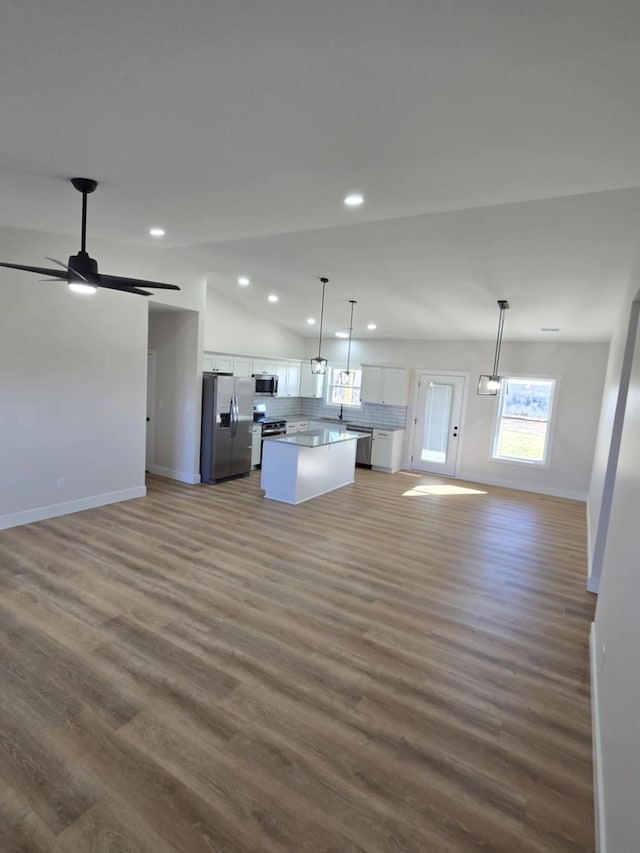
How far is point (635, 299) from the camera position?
3.39m

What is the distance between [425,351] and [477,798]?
7637 mm

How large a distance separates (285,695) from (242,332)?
696 cm

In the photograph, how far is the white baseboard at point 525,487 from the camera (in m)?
7.43

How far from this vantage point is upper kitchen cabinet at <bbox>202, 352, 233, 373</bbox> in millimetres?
7227

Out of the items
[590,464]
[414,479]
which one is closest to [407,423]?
[414,479]

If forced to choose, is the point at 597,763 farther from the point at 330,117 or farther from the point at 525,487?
the point at 525,487

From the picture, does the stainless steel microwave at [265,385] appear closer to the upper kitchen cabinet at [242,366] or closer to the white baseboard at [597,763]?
the upper kitchen cabinet at [242,366]

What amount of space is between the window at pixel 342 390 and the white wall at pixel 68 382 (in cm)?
454

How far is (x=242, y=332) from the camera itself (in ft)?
27.5

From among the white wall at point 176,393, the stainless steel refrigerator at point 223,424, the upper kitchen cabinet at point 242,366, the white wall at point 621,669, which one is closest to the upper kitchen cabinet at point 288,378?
the upper kitchen cabinet at point 242,366

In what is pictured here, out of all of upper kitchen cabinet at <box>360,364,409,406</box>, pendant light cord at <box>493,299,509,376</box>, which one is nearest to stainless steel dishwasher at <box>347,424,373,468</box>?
upper kitchen cabinet at <box>360,364,409,406</box>

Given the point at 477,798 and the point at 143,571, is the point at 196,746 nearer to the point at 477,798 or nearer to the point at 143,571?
the point at 477,798

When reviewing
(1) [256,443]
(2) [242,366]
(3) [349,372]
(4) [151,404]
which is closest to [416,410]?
(3) [349,372]

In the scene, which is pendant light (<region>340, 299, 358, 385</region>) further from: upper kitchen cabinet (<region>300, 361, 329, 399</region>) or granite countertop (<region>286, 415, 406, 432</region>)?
granite countertop (<region>286, 415, 406, 432</region>)
